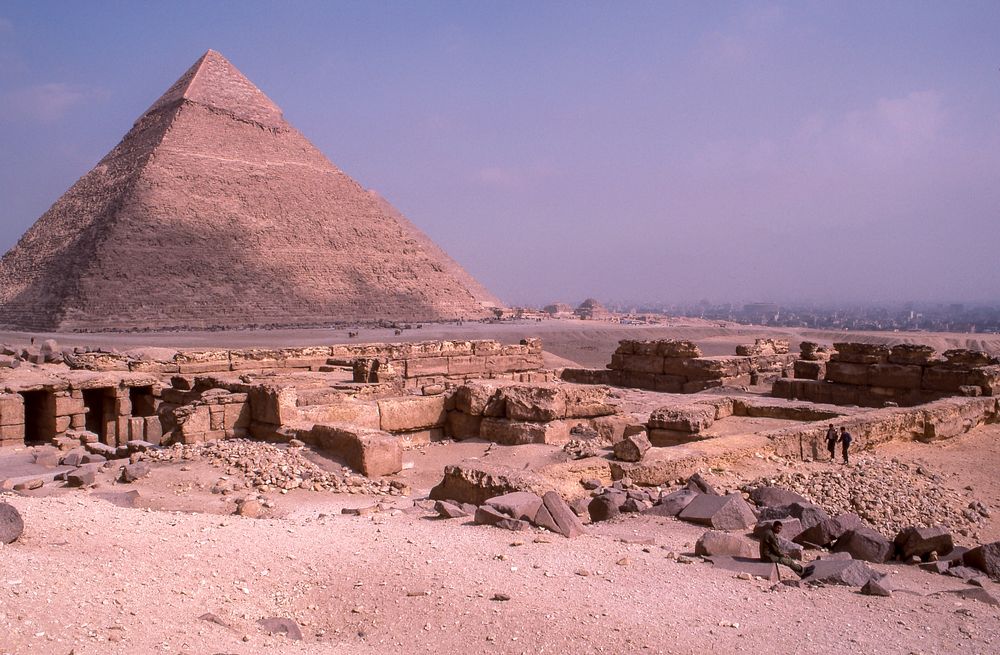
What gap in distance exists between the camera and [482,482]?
474cm

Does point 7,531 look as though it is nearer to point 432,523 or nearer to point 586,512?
point 432,523

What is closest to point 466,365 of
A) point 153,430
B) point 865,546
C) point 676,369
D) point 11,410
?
point 676,369

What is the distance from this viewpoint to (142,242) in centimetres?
7731

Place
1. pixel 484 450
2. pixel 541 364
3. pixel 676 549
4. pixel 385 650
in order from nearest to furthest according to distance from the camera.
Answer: pixel 385 650 → pixel 676 549 → pixel 484 450 → pixel 541 364

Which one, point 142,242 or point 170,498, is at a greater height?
point 142,242

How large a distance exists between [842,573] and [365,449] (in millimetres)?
3352

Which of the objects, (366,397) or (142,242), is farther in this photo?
(142,242)

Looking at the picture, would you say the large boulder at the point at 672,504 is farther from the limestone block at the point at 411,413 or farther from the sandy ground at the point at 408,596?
the limestone block at the point at 411,413

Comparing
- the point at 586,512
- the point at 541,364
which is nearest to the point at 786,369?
the point at 541,364

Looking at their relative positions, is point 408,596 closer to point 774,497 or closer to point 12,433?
point 774,497

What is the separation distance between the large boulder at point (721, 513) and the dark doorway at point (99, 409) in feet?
25.3

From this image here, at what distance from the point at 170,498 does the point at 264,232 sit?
284 feet

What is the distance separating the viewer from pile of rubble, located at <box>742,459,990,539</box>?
513 centimetres

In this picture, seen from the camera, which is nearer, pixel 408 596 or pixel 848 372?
pixel 408 596
